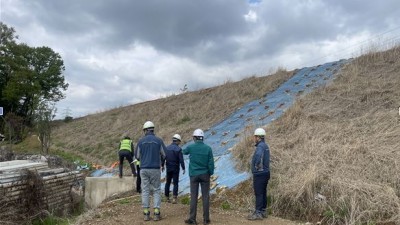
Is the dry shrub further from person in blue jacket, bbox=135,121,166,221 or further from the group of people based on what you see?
person in blue jacket, bbox=135,121,166,221

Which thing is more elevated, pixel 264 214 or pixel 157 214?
pixel 157 214

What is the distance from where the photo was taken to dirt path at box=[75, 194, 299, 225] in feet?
25.5

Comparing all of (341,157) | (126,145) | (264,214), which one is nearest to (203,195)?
(264,214)

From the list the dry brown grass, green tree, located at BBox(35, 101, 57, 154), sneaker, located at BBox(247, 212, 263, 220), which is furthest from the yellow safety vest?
green tree, located at BBox(35, 101, 57, 154)

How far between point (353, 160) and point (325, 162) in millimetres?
642

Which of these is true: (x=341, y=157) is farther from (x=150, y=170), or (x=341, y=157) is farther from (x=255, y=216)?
(x=150, y=170)

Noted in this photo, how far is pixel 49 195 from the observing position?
35.7ft

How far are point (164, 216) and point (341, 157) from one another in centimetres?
439

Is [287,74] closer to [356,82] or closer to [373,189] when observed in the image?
[356,82]

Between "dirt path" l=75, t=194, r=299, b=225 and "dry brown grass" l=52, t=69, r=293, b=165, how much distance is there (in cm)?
836

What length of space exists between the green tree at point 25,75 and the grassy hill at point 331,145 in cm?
1444

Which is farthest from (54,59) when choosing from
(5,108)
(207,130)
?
(207,130)

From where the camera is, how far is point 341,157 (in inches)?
378

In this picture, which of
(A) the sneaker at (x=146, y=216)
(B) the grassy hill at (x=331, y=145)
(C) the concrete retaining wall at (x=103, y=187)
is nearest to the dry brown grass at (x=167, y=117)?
(B) the grassy hill at (x=331, y=145)
